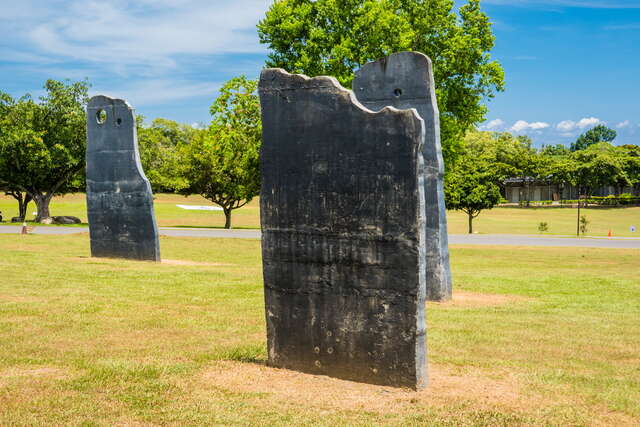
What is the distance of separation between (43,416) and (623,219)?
2694 inches

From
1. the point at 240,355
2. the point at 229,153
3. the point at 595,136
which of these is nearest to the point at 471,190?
the point at 229,153

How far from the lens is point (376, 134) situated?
23.6 ft

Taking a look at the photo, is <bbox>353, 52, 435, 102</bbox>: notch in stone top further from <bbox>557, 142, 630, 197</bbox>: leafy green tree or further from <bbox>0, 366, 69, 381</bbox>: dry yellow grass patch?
<bbox>557, 142, 630, 197</bbox>: leafy green tree

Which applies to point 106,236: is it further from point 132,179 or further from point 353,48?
point 353,48

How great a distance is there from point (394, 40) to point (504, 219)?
133ft

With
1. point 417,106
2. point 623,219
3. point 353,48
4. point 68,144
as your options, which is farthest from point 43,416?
point 623,219

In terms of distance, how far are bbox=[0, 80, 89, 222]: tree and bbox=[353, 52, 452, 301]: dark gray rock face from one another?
30755mm

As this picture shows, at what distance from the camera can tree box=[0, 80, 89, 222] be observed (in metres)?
40.1

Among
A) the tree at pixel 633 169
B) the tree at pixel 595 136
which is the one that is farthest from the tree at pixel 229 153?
the tree at pixel 595 136

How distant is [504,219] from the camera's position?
221 ft

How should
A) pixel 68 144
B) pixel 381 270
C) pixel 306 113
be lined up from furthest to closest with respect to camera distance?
1. pixel 68 144
2. pixel 306 113
3. pixel 381 270

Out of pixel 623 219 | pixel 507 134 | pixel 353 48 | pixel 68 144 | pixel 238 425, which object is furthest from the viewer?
pixel 507 134

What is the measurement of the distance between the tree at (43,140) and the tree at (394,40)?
14.2 m

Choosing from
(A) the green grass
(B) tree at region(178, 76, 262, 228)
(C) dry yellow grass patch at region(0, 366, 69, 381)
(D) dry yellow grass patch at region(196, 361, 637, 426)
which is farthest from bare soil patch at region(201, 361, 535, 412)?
(A) the green grass
